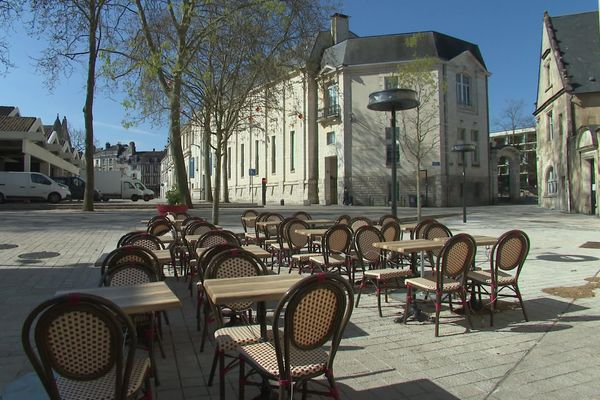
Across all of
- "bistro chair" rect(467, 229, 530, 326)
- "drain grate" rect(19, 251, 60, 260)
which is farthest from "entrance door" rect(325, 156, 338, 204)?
"bistro chair" rect(467, 229, 530, 326)

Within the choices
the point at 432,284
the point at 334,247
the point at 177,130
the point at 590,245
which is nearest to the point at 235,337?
the point at 432,284

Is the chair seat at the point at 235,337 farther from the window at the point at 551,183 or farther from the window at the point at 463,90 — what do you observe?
the window at the point at 463,90

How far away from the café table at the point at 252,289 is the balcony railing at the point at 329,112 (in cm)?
3780

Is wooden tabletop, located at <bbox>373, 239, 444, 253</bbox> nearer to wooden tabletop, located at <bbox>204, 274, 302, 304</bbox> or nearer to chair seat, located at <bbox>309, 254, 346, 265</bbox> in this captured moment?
chair seat, located at <bbox>309, 254, 346, 265</bbox>

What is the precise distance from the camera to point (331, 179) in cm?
4319

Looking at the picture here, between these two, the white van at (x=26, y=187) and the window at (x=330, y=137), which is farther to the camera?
the window at (x=330, y=137)

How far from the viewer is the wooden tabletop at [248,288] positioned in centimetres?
343

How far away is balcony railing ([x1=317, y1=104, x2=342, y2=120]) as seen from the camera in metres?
41.1

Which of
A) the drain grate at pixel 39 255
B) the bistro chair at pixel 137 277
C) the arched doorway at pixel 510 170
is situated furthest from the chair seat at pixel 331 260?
the arched doorway at pixel 510 170

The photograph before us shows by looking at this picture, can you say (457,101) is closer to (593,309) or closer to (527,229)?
(527,229)

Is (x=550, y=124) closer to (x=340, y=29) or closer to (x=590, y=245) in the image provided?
(x=340, y=29)

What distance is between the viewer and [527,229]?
16.9 m

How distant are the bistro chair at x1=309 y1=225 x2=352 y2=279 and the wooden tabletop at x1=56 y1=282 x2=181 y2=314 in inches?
134

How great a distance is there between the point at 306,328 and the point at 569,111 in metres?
29.6
